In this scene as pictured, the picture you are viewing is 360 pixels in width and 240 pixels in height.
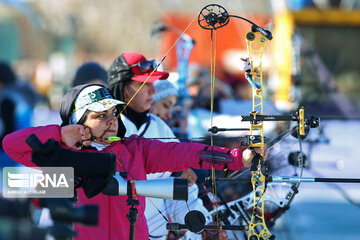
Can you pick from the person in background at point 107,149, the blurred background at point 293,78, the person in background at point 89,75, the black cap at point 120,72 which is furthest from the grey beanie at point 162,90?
the person in background at point 107,149

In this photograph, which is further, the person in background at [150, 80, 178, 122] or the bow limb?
the person in background at [150, 80, 178, 122]

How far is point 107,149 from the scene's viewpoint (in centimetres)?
339

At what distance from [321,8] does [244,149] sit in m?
9.87

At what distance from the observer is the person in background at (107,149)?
10.5 feet

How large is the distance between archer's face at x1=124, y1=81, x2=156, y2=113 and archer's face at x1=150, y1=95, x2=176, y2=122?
37.4 inches

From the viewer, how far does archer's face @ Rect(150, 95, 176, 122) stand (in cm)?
520

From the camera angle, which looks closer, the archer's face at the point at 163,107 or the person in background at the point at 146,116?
the person in background at the point at 146,116

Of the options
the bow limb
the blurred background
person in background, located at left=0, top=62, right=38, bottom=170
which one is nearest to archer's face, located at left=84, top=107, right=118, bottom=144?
the bow limb

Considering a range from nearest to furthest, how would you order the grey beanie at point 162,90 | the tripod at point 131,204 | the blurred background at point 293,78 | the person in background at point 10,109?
1. the tripod at point 131,204
2. the grey beanie at point 162,90
3. the person in background at point 10,109
4. the blurred background at point 293,78

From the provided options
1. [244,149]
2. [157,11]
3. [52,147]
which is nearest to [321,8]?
[244,149]

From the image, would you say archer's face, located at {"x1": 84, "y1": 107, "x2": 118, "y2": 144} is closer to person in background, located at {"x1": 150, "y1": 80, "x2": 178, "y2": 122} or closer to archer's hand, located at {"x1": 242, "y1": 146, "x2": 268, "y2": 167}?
archer's hand, located at {"x1": 242, "y1": 146, "x2": 268, "y2": 167}

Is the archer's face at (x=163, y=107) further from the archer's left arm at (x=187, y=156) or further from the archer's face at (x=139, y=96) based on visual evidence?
the archer's left arm at (x=187, y=156)

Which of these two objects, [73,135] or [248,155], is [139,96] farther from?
[248,155]

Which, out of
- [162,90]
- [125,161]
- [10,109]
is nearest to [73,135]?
[125,161]
